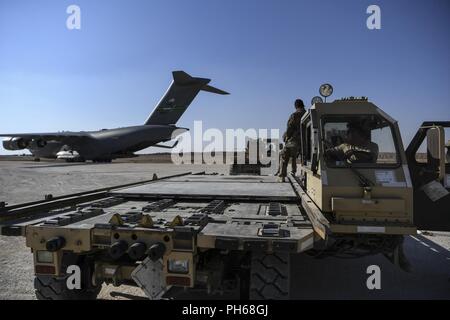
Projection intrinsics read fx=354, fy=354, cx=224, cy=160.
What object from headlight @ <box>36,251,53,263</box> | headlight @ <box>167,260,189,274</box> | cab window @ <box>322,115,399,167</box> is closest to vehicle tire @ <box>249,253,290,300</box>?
headlight @ <box>167,260,189,274</box>

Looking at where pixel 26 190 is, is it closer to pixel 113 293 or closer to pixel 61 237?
pixel 113 293

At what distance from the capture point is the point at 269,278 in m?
3.41

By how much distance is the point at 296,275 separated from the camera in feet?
18.4

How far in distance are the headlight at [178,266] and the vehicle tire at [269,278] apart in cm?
66

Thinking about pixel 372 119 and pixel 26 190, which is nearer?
pixel 372 119

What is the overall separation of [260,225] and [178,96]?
33.1 m

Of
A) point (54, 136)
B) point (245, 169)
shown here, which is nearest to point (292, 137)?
point (245, 169)

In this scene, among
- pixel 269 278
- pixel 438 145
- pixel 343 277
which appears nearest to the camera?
pixel 269 278

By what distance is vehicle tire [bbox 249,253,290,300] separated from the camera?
3393 mm

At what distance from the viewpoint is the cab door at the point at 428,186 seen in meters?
4.53

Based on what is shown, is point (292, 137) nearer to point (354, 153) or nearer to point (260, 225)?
point (354, 153)
